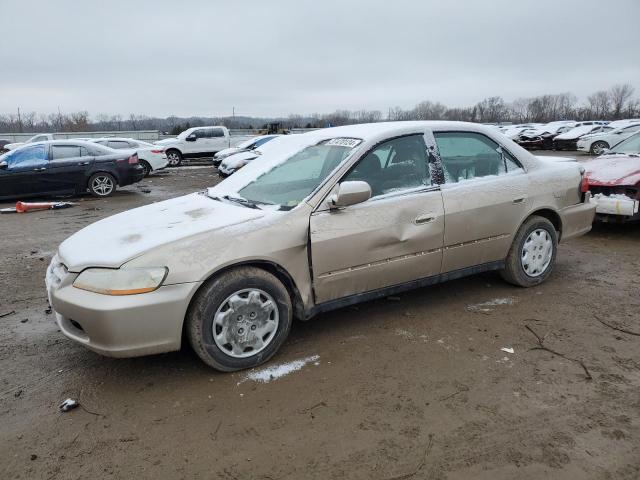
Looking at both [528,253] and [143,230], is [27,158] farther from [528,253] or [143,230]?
[528,253]

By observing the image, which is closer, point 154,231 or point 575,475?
point 575,475

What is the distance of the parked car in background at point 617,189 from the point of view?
21.3 feet

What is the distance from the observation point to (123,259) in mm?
3037

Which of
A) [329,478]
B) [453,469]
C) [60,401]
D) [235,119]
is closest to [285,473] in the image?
[329,478]

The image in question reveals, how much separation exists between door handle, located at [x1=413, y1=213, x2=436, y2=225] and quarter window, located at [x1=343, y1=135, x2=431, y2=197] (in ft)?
0.85

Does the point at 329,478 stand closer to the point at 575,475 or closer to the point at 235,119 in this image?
the point at 575,475

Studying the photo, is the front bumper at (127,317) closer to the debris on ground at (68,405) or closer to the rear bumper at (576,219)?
the debris on ground at (68,405)

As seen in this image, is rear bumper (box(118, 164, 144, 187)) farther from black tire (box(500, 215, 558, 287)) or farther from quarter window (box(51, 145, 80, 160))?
black tire (box(500, 215, 558, 287))

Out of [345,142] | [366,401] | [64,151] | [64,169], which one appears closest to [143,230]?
[345,142]

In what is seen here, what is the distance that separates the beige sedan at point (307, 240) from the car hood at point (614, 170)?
229 cm

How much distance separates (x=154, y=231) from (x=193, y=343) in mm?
823

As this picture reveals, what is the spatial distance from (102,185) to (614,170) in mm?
11032

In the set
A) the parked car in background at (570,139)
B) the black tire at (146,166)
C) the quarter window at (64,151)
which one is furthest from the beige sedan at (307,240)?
the parked car in background at (570,139)

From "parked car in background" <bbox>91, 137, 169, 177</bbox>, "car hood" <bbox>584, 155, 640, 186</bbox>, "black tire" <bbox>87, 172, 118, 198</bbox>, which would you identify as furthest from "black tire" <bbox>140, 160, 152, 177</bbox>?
"car hood" <bbox>584, 155, 640, 186</bbox>
